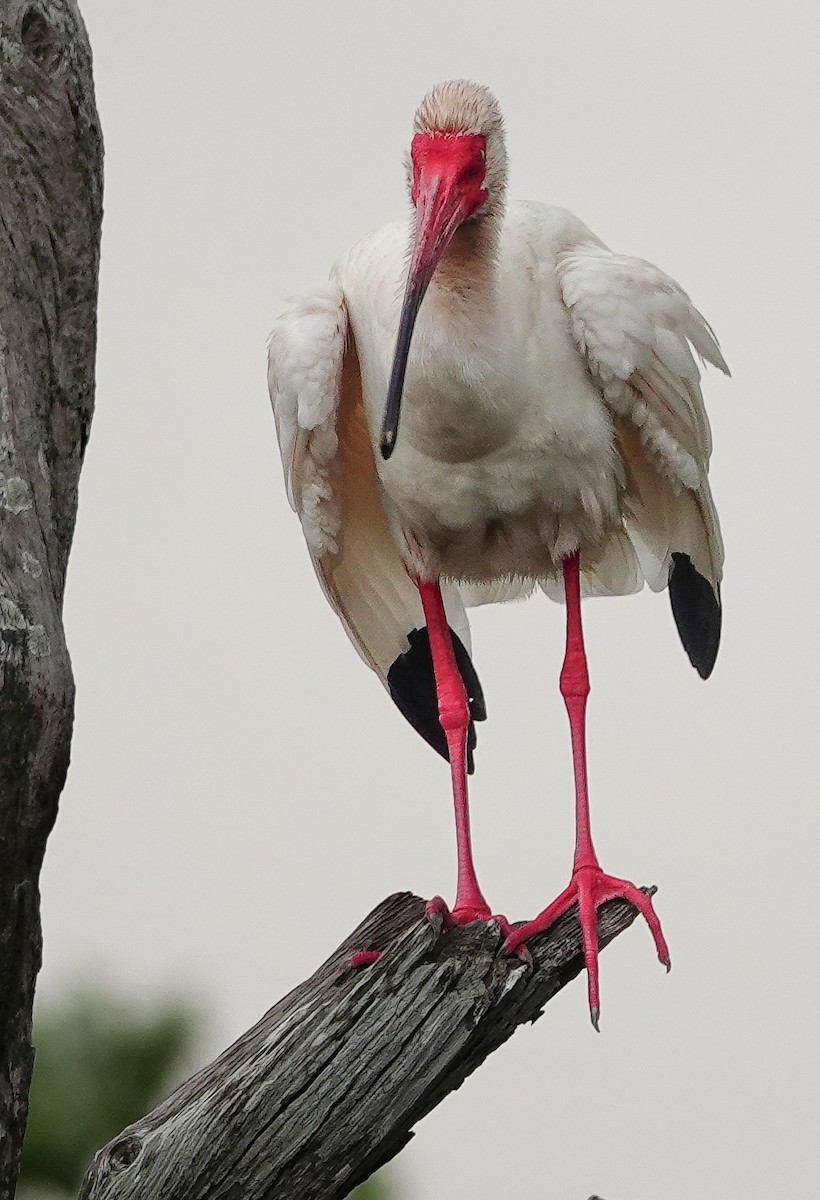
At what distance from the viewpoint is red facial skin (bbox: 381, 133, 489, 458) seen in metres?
4.02

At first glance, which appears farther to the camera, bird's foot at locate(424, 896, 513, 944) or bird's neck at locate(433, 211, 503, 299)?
bird's neck at locate(433, 211, 503, 299)

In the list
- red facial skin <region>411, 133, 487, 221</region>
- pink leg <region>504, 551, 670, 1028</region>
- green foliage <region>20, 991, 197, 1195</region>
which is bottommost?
green foliage <region>20, 991, 197, 1195</region>

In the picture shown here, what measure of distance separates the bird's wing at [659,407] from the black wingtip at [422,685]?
613 mm

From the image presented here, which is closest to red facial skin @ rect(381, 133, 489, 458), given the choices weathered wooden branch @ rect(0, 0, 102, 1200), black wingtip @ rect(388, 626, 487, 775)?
weathered wooden branch @ rect(0, 0, 102, 1200)

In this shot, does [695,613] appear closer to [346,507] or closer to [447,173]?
[346,507]

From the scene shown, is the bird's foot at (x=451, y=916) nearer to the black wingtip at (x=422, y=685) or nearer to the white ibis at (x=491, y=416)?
the white ibis at (x=491, y=416)

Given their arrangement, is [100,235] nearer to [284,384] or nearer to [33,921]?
[284,384]

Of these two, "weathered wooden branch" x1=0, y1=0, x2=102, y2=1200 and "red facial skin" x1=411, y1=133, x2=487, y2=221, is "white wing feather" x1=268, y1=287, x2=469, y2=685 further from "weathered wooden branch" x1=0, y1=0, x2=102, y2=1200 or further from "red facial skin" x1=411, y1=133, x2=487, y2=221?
"weathered wooden branch" x1=0, y1=0, x2=102, y2=1200

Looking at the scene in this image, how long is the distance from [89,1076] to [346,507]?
6047 millimetres

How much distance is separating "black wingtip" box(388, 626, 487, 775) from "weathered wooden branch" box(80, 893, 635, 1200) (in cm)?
165

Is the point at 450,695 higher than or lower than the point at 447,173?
lower

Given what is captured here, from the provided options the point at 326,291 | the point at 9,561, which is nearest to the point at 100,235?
the point at 9,561

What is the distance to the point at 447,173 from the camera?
4.22 metres

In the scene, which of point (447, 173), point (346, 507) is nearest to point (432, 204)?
point (447, 173)
